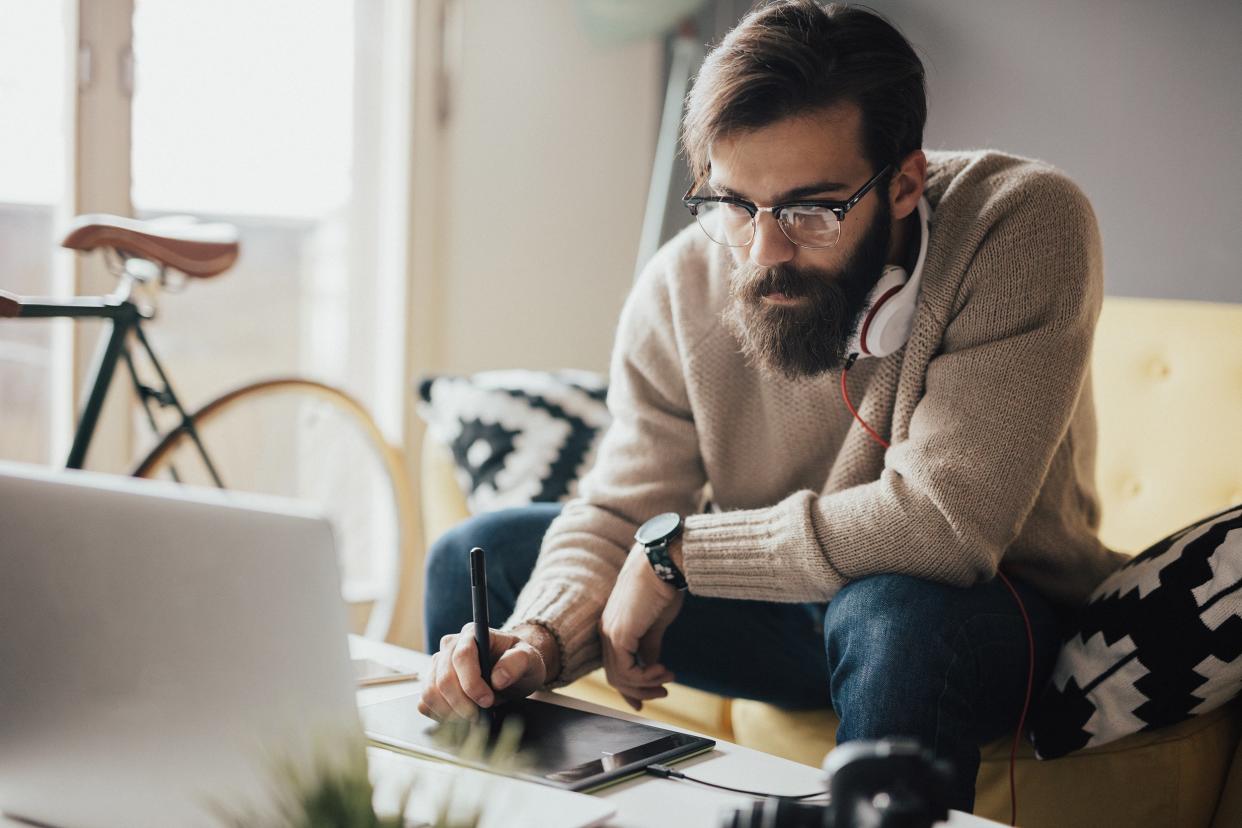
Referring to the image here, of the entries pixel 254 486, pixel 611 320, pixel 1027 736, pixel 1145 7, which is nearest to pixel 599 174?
pixel 611 320

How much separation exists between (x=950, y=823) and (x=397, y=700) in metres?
0.51

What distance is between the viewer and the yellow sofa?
1.23 metres

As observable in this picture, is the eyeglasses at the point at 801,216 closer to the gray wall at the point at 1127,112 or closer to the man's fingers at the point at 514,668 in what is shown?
the man's fingers at the point at 514,668

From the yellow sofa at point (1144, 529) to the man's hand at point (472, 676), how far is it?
46cm

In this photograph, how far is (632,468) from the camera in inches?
57.1

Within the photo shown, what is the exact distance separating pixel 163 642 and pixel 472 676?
341 mm

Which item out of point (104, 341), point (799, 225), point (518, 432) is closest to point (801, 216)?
point (799, 225)

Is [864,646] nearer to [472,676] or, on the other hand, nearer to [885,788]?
[472,676]

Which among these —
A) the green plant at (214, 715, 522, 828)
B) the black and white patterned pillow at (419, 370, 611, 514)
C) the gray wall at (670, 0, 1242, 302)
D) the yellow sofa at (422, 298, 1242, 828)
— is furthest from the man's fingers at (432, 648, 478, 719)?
the gray wall at (670, 0, 1242, 302)

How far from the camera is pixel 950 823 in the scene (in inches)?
30.3

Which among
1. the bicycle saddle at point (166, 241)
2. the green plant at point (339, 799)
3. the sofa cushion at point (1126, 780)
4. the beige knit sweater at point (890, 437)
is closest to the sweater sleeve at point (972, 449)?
the beige knit sweater at point (890, 437)

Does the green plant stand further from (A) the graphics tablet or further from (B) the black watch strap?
(B) the black watch strap

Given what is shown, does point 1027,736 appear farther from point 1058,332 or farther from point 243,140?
point 243,140

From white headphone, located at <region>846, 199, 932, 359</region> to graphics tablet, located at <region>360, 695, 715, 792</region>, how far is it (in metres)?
0.51
